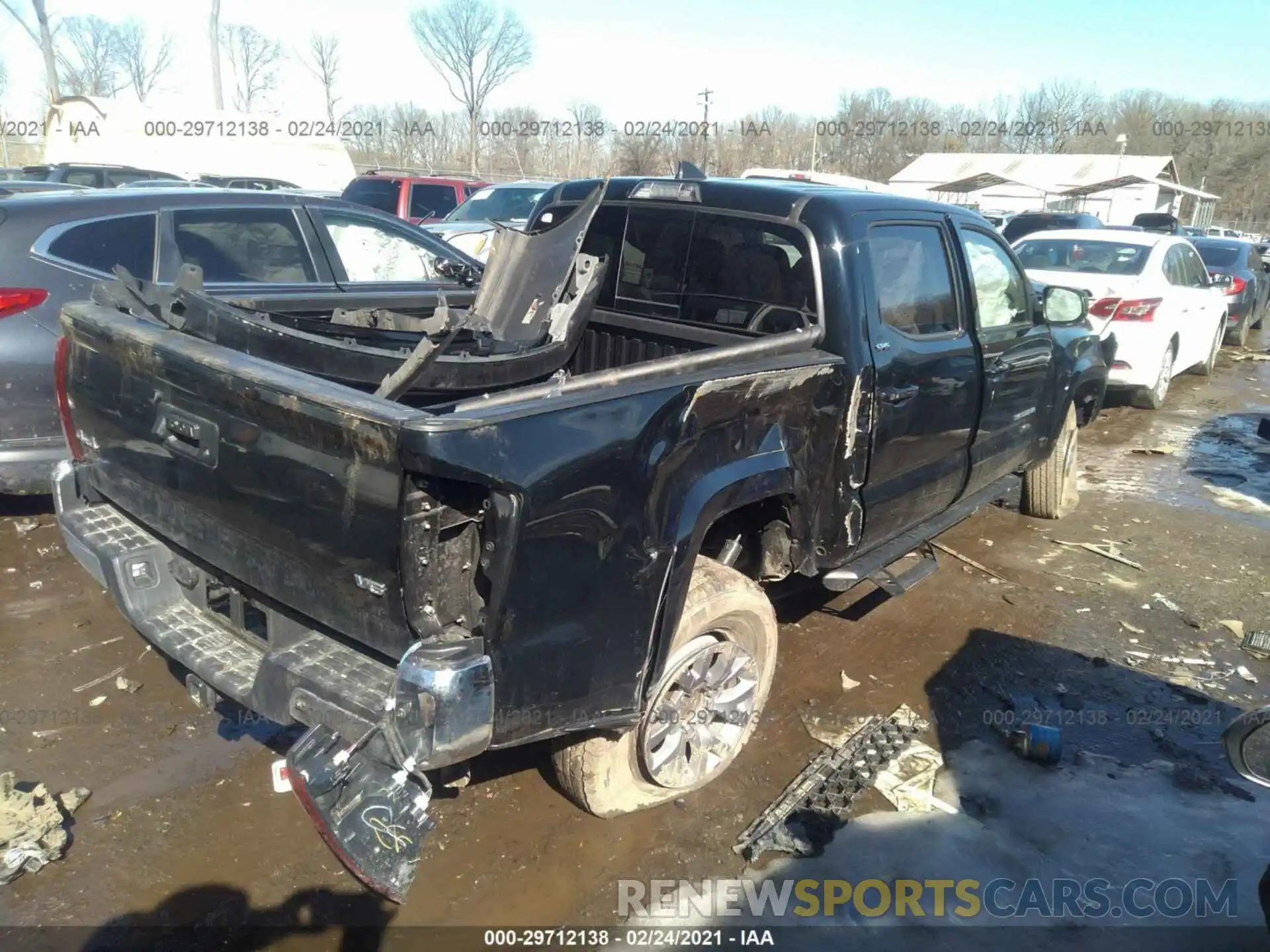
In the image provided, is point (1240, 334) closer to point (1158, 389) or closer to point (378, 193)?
point (1158, 389)

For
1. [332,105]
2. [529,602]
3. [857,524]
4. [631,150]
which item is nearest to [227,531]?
[529,602]

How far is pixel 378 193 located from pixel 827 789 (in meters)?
11.6

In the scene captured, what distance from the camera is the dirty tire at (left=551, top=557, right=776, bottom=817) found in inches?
113

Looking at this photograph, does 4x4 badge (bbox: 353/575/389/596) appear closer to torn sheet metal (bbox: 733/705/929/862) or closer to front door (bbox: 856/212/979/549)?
torn sheet metal (bbox: 733/705/929/862)

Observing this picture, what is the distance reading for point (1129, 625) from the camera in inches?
189

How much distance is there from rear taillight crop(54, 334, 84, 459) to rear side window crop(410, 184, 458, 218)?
998 centimetres

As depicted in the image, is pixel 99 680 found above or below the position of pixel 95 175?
below

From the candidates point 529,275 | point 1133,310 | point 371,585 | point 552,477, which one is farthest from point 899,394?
point 1133,310

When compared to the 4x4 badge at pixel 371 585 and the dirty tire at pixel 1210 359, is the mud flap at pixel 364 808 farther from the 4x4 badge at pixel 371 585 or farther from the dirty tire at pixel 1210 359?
the dirty tire at pixel 1210 359

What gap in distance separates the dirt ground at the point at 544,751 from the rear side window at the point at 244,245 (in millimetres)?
1840

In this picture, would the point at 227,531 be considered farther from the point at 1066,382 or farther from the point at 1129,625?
the point at 1066,382

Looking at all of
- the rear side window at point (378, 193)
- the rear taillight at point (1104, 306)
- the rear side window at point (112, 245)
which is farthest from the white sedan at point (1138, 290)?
the rear side window at point (378, 193)

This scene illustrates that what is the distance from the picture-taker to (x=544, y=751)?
3.32 metres

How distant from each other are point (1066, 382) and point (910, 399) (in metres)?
2.34
